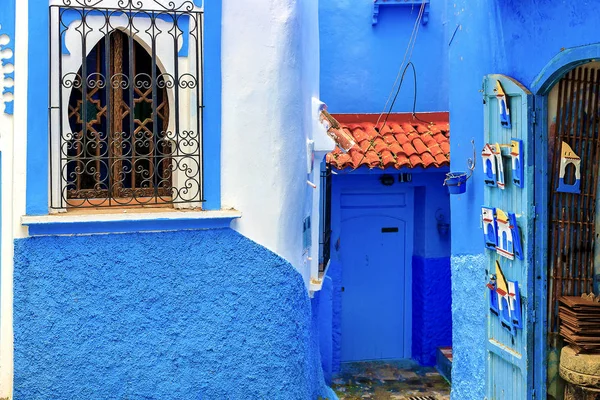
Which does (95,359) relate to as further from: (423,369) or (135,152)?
(423,369)

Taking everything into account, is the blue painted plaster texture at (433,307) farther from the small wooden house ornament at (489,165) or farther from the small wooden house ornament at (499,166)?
the small wooden house ornament at (499,166)

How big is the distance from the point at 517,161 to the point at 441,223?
516cm

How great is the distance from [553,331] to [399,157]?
4.28m

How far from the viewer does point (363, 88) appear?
40.2ft

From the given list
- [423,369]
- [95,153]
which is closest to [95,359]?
[95,153]

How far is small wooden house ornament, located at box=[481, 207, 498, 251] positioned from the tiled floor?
12.2 ft

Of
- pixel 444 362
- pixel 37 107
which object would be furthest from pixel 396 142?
pixel 37 107

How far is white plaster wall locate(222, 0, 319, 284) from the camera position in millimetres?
6633

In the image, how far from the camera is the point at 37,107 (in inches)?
245

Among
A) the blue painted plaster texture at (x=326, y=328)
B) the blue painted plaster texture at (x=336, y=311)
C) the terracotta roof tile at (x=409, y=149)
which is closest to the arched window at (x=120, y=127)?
the blue painted plaster texture at (x=326, y=328)

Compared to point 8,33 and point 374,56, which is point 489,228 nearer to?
point 8,33

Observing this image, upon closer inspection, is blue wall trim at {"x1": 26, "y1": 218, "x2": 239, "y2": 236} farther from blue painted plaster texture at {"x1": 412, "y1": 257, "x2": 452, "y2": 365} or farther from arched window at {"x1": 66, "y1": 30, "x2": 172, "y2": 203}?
blue painted plaster texture at {"x1": 412, "y1": 257, "x2": 452, "y2": 365}

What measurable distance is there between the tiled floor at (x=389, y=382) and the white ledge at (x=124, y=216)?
5.09m

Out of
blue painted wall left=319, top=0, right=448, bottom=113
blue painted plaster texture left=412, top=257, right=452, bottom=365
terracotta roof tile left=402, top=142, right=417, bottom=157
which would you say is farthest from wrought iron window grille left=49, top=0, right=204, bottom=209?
blue painted plaster texture left=412, top=257, right=452, bottom=365
